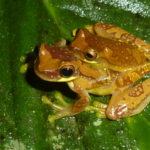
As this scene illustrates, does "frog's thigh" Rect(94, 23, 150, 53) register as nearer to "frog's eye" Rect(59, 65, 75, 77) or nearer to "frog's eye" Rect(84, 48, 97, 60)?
"frog's eye" Rect(84, 48, 97, 60)

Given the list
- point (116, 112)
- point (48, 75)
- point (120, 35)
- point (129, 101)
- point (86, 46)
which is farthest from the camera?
point (120, 35)

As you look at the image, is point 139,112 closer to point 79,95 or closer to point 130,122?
point 130,122

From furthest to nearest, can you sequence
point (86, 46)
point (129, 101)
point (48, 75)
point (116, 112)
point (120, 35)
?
point (120, 35) → point (129, 101) → point (116, 112) → point (86, 46) → point (48, 75)

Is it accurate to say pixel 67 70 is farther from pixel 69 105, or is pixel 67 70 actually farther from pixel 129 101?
pixel 129 101

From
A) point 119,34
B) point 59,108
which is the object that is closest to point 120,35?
point 119,34

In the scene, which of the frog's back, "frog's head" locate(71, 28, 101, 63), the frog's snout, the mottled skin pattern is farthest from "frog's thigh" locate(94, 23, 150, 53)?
the frog's snout

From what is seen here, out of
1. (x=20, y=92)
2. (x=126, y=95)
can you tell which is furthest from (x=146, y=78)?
(x=20, y=92)

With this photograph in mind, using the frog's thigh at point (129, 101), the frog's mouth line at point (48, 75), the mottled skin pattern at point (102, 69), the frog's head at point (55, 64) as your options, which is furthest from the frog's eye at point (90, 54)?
the frog's thigh at point (129, 101)
